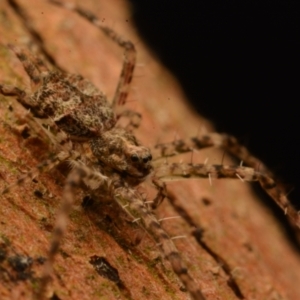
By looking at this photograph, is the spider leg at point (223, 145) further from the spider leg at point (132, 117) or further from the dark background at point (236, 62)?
the dark background at point (236, 62)

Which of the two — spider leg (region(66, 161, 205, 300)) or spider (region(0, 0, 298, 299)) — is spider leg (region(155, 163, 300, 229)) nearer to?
spider (region(0, 0, 298, 299))

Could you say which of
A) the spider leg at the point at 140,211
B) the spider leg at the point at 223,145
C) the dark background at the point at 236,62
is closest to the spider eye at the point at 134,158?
the spider leg at the point at 140,211

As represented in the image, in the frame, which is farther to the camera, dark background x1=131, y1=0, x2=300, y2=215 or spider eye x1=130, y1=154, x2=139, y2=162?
dark background x1=131, y1=0, x2=300, y2=215

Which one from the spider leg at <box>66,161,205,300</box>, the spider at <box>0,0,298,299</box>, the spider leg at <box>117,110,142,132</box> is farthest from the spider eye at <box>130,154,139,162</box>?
the spider leg at <box>117,110,142,132</box>

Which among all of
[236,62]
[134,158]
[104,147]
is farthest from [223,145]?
[236,62]

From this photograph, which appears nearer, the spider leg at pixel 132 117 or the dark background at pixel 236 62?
the spider leg at pixel 132 117

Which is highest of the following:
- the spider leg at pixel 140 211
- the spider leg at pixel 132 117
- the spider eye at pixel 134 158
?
the spider leg at pixel 132 117
